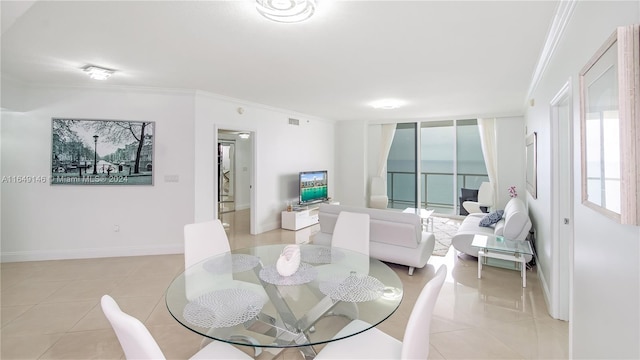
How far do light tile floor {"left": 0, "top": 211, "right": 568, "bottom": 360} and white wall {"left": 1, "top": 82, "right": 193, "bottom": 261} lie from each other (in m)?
0.31

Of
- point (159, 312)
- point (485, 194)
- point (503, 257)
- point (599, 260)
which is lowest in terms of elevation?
point (159, 312)

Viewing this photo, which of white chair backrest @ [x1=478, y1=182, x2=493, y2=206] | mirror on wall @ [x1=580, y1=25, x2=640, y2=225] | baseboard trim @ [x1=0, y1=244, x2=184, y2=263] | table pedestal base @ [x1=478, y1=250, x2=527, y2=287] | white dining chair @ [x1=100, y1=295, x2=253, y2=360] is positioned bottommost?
baseboard trim @ [x1=0, y1=244, x2=184, y2=263]

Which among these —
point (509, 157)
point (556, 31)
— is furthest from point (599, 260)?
point (509, 157)

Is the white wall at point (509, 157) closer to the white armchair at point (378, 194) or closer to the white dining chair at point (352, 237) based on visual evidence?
the white armchair at point (378, 194)

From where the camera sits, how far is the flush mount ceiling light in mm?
1859

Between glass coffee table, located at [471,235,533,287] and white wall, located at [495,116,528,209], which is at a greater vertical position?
white wall, located at [495,116,528,209]

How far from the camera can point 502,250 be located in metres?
3.30

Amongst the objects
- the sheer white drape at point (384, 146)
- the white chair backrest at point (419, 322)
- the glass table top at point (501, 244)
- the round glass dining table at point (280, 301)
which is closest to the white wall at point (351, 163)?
the sheer white drape at point (384, 146)

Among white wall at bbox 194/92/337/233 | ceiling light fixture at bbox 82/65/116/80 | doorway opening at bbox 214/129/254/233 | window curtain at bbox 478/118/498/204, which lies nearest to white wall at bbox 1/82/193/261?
white wall at bbox 194/92/337/233

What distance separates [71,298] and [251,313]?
8.92ft

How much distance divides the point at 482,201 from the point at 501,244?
335 centimetres

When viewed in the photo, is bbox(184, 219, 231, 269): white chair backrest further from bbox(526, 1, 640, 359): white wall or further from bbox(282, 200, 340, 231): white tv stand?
bbox(282, 200, 340, 231): white tv stand

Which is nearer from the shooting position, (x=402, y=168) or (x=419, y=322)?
(x=419, y=322)

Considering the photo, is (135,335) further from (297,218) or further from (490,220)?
(297,218)
